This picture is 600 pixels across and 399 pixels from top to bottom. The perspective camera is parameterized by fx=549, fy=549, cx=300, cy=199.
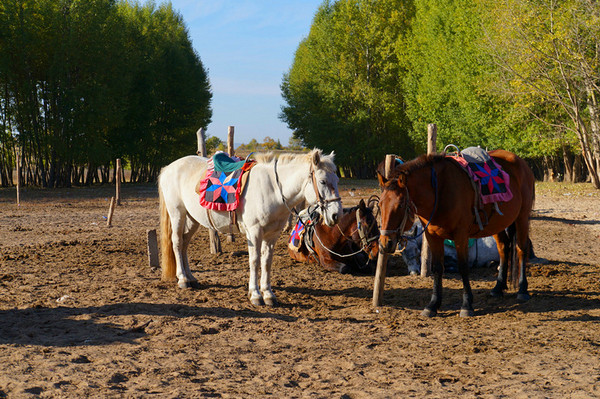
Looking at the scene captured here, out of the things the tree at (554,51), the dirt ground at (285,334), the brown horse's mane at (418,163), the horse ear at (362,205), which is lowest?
the dirt ground at (285,334)

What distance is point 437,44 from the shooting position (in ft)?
116

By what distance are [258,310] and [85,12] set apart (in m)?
29.0

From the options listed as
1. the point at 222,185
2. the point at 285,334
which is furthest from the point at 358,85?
the point at 285,334

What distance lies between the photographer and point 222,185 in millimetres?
7180

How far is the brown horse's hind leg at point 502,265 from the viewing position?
23.9ft

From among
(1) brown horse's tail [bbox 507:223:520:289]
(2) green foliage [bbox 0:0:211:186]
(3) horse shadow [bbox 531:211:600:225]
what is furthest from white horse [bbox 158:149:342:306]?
(2) green foliage [bbox 0:0:211:186]

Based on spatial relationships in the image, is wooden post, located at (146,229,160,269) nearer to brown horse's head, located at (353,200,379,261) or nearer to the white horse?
the white horse

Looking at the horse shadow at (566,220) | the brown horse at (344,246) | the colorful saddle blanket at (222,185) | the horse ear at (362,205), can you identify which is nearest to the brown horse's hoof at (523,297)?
the brown horse at (344,246)

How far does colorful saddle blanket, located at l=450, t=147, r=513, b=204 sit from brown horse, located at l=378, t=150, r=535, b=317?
13 cm

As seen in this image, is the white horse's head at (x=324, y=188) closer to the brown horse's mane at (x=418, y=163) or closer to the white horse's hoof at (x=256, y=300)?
the brown horse's mane at (x=418, y=163)

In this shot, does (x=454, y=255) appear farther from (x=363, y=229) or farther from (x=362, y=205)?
(x=362, y=205)

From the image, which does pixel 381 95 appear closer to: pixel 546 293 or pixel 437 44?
pixel 437 44

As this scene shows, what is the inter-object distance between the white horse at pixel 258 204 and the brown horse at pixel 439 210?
0.66m

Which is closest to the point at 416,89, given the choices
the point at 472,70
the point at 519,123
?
the point at 472,70
